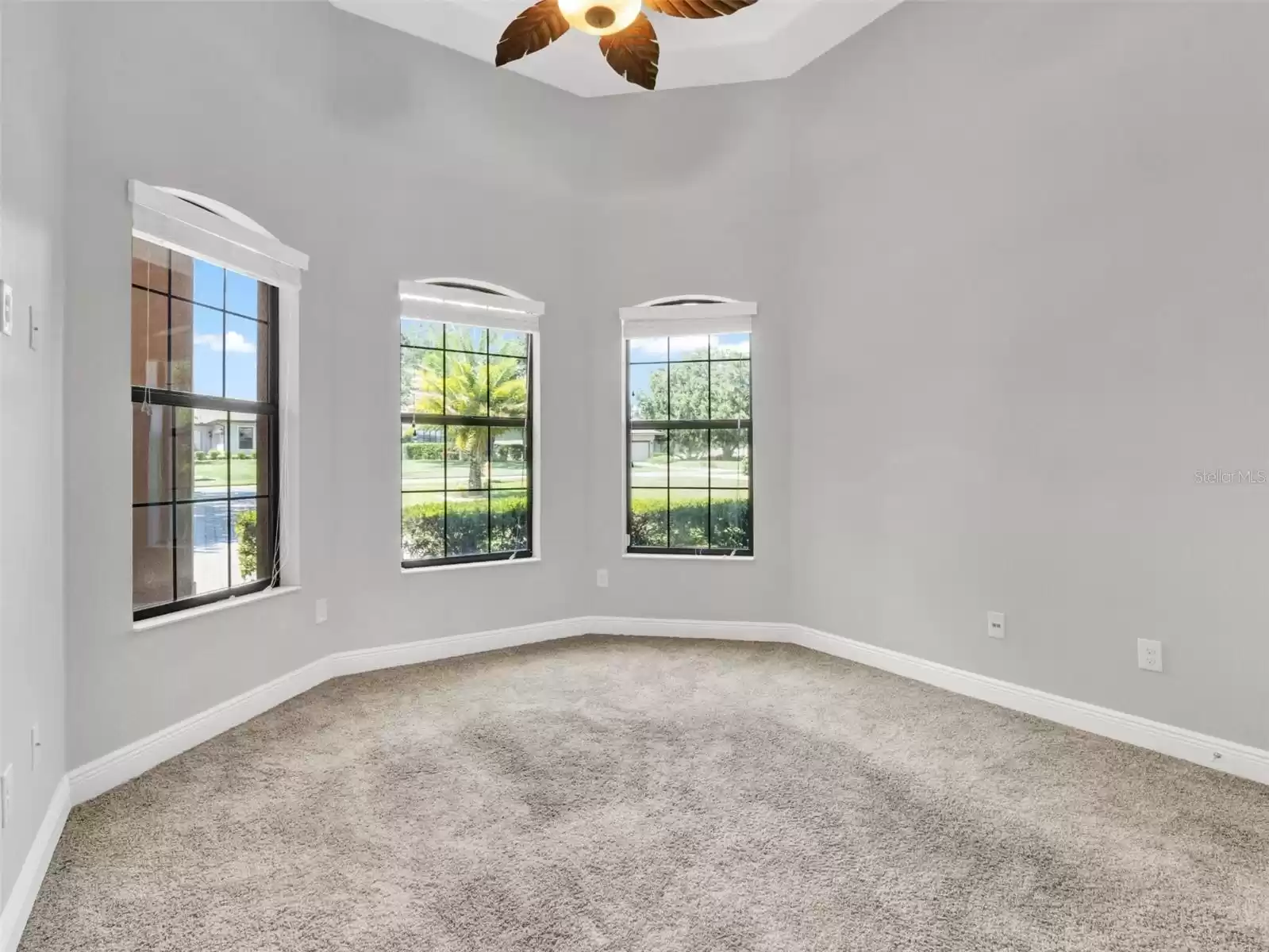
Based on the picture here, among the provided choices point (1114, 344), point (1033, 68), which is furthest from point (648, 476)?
point (1033, 68)

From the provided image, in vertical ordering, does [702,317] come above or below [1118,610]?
Answer: above

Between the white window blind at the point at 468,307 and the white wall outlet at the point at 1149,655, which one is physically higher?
the white window blind at the point at 468,307

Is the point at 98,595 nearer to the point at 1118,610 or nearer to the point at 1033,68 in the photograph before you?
the point at 1118,610

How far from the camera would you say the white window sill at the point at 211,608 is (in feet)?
9.00

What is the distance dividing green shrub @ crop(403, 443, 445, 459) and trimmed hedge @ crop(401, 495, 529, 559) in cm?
28

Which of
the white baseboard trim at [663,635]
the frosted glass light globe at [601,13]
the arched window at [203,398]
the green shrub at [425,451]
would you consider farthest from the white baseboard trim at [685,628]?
the frosted glass light globe at [601,13]

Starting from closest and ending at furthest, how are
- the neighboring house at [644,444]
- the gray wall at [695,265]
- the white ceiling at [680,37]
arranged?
the white ceiling at [680,37]
the gray wall at [695,265]
the neighboring house at [644,444]

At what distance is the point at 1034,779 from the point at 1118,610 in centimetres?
88

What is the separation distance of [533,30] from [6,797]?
2842 mm

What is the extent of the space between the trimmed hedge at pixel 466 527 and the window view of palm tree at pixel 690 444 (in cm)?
76

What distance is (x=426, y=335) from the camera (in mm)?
4164

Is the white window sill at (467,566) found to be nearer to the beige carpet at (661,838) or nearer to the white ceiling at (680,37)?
the beige carpet at (661,838)

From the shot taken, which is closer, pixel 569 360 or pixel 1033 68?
pixel 1033 68

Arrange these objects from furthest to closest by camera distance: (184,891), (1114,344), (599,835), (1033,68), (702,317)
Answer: (702,317) < (1033,68) < (1114,344) < (599,835) < (184,891)
